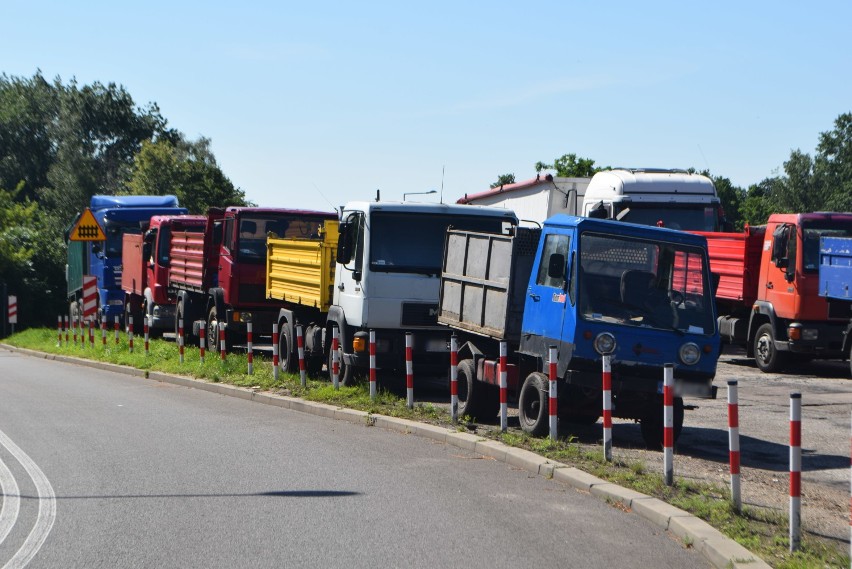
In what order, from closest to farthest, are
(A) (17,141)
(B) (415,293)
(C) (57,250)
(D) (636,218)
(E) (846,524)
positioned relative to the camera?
(E) (846,524), (B) (415,293), (D) (636,218), (C) (57,250), (A) (17,141)

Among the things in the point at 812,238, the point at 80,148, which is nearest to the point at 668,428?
the point at 812,238

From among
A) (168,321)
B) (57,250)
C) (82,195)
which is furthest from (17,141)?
(168,321)

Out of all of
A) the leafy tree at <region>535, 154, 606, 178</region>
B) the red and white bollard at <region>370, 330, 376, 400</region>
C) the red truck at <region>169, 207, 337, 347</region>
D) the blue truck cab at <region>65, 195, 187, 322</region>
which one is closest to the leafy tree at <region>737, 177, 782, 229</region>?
the leafy tree at <region>535, 154, 606, 178</region>

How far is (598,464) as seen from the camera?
1003 cm

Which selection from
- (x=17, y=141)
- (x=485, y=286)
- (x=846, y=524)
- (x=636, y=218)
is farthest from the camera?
(x=17, y=141)

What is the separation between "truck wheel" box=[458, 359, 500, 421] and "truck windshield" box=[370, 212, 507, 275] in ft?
8.75

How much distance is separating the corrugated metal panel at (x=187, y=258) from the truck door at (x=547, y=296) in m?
13.6

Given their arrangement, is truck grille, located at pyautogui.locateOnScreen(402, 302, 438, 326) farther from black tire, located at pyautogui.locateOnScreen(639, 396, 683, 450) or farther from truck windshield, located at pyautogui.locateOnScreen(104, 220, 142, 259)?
truck windshield, located at pyautogui.locateOnScreen(104, 220, 142, 259)

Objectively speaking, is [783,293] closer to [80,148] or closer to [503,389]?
[503,389]

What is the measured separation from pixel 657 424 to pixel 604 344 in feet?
3.81

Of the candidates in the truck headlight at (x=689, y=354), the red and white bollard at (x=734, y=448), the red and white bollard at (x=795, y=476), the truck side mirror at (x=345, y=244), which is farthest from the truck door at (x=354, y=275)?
the red and white bollard at (x=795, y=476)

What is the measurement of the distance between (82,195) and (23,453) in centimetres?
7726

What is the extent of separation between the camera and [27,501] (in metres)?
8.79

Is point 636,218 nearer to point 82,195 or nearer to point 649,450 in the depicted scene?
point 649,450
